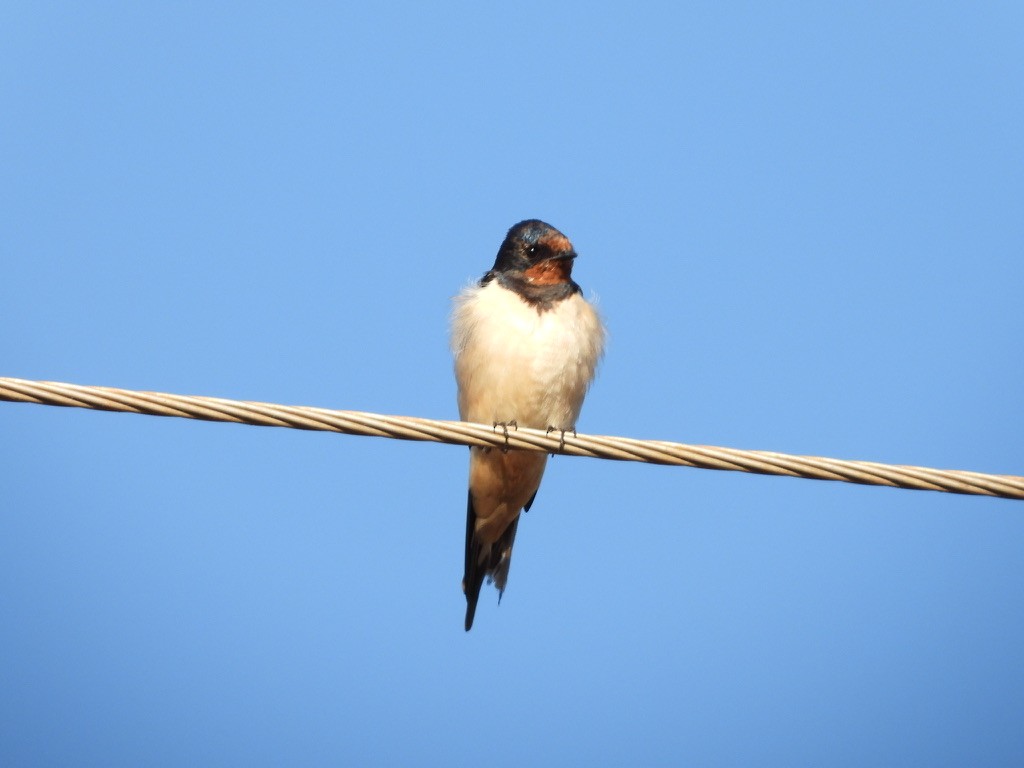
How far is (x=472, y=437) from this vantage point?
2973 mm

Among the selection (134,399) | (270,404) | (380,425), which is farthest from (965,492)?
(134,399)

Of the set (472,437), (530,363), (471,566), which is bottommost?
(472,437)

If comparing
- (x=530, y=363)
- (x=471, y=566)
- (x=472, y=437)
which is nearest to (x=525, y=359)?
(x=530, y=363)

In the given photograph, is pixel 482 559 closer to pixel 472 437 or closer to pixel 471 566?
pixel 471 566

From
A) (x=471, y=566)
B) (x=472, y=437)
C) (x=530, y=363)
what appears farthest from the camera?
(x=471, y=566)

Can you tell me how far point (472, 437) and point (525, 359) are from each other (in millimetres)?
1645

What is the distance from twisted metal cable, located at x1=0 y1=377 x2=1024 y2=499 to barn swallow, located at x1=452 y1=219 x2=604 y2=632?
4.92 feet

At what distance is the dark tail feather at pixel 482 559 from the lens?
5.13 m

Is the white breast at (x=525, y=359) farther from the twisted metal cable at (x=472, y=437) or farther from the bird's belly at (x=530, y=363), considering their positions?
the twisted metal cable at (x=472, y=437)

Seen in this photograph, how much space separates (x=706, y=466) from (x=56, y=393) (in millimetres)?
1274

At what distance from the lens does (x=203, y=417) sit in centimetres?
270

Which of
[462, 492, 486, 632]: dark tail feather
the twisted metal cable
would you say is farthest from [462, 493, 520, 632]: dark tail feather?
the twisted metal cable

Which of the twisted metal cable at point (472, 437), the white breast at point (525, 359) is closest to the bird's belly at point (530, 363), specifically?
the white breast at point (525, 359)

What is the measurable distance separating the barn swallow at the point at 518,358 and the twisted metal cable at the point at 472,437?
4.92 ft
